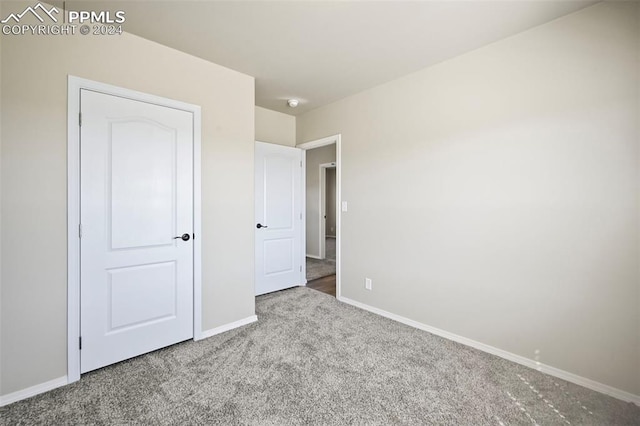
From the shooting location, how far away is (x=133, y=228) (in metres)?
2.20

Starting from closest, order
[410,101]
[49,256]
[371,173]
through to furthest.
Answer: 1. [49,256]
2. [410,101]
3. [371,173]

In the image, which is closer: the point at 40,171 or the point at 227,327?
the point at 40,171

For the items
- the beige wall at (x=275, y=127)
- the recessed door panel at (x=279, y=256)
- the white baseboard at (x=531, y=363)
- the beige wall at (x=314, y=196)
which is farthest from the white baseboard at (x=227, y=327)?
the beige wall at (x=314, y=196)

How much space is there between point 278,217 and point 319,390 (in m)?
2.45

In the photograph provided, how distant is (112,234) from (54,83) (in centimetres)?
109

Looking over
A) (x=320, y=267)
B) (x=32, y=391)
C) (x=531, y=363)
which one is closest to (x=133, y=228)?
(x=32, y=391)

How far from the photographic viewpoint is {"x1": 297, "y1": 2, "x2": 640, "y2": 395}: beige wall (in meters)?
1.79

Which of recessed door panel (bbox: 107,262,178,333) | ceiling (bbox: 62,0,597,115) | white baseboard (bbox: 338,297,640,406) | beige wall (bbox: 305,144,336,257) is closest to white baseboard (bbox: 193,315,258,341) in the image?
recessed door panel (bbox: 107,262,178,333)

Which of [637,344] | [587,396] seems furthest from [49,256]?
[637,344]

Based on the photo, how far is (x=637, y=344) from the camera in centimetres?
174

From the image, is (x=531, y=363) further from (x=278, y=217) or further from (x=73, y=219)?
(x=73, y=219)

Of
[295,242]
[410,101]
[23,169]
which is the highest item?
[410,101]

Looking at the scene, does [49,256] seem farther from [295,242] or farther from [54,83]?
[295,242]

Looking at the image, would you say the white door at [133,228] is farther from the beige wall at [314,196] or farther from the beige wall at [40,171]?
the beige wall at [314,196]
